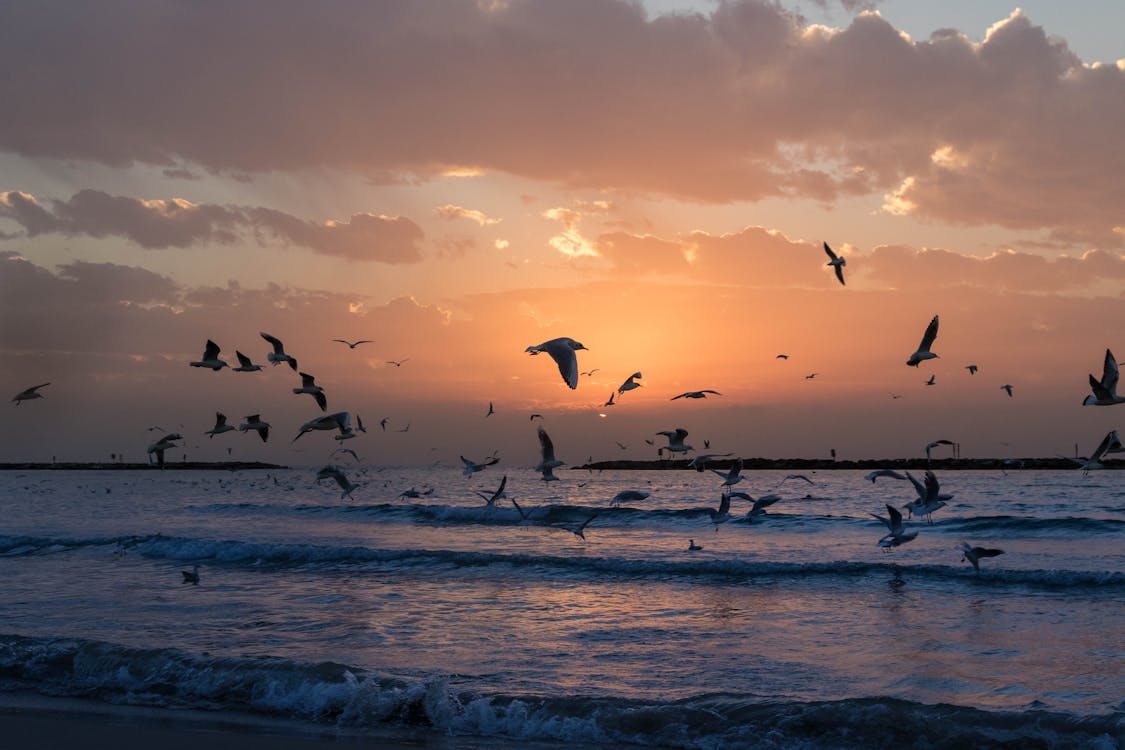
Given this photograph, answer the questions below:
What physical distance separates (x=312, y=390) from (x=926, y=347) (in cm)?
1084

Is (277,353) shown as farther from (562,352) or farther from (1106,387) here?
(1106,387)

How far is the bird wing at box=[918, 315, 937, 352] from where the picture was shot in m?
16.5

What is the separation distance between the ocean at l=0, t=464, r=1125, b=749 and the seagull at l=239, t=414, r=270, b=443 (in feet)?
10.4

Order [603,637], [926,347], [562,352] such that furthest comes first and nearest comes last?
1. [926,347]
2. [603,637]
3. [562,352]

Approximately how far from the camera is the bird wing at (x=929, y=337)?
1645 centimetres

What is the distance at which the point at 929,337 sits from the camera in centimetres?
1652

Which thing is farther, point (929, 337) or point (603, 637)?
point (929, 337)

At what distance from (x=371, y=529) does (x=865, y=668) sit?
28.4m

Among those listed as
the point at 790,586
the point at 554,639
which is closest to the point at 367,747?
the point at 554,639

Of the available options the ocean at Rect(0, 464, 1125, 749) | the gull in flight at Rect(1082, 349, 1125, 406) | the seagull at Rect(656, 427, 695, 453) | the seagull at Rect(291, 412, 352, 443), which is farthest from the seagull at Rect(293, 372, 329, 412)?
the gull in flight at Rect(1082, 349, 1125, 406)

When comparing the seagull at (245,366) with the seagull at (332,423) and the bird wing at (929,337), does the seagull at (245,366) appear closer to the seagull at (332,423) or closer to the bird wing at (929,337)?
the seagull at (332,423)

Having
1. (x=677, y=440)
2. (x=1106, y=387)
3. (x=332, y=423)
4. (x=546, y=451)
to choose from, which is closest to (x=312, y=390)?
(x=332, y=423)

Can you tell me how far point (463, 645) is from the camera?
13422mm

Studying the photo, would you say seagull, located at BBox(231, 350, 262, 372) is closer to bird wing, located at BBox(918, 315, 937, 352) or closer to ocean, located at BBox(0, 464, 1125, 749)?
ocean, located at BBox(0, 464, 1125, 749)
